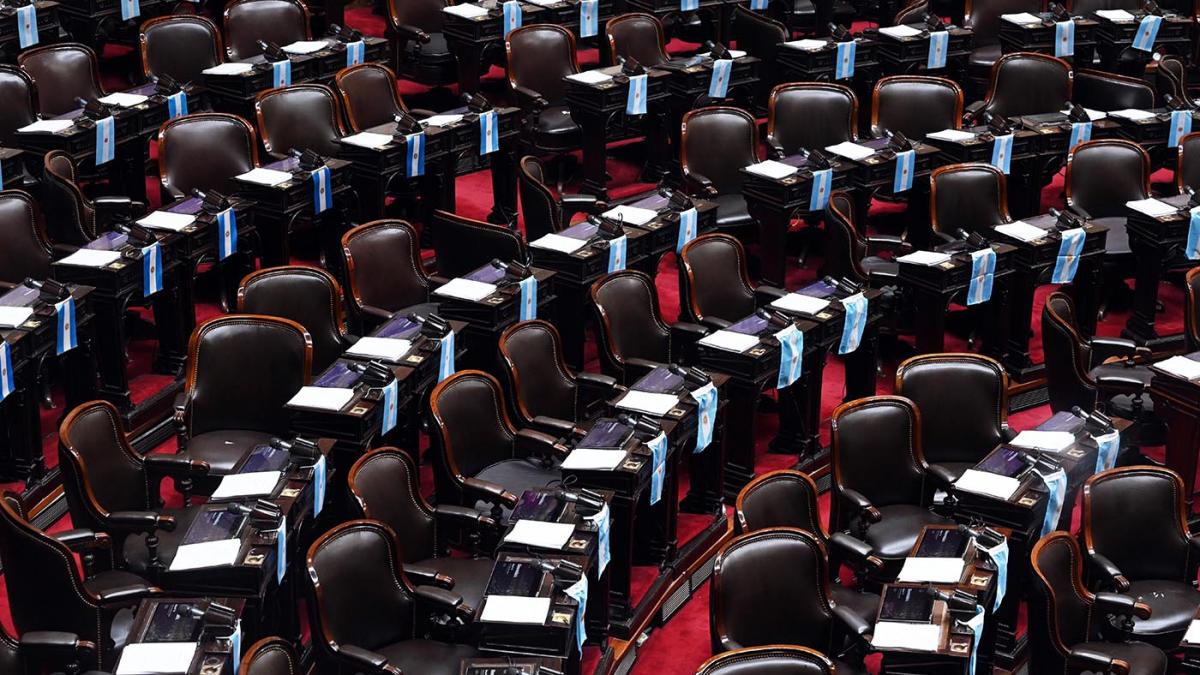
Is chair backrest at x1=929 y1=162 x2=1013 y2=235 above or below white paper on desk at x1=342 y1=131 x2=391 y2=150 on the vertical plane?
below

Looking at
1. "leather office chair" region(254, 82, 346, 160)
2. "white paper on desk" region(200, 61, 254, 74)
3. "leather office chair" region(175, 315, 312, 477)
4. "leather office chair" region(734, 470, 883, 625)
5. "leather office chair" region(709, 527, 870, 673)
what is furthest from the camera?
"white paper on desk" region(200, 61, 254, 74)

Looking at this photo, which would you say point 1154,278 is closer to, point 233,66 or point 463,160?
point 463,160

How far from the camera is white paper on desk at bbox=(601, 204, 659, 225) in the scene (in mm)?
8070

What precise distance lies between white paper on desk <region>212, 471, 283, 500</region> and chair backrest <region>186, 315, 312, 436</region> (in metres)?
0.73

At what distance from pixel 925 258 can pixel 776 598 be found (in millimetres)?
2723

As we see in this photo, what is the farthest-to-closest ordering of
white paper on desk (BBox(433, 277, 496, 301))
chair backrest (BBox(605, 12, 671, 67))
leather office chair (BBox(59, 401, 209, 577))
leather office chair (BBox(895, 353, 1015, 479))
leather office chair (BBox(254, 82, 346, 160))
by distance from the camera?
chair backrest (BBox(605, 12, 671, 67)), leather office chair (BBox(254, 82, 346, 160)), white paper on desk (BBox(433, 277, 496, 301)), leather office chair (BBox(895, 353, 1015, 479)), leather office chair (BBox(59, 401, 209, 577))

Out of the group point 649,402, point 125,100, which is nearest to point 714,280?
point 649,402

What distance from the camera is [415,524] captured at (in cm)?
604

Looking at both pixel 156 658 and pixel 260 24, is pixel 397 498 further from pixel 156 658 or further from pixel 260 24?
pixel 260 24

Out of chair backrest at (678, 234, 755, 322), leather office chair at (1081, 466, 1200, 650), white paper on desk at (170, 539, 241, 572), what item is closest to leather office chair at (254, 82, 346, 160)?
chair backrest at (678, 234, 755, 322)

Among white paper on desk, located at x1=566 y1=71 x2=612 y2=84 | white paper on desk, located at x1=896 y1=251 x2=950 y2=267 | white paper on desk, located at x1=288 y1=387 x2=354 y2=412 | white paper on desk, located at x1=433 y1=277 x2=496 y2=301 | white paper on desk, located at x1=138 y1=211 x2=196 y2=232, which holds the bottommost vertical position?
white paper on desk, located at x1=288 y1=387 x2=354 y2=412

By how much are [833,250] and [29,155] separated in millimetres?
3980

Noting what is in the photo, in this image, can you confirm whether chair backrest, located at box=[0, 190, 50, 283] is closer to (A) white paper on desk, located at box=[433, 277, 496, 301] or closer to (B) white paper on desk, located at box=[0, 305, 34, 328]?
(B) white paper on desk, located at box=[0, 305, 34, 328]

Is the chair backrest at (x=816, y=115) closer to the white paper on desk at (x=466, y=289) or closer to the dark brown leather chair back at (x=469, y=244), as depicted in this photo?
the dark brown leather chair back at (x=469, y=244)
